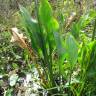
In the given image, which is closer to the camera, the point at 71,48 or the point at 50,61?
the point at 71,48

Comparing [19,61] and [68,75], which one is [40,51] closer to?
[68,75]

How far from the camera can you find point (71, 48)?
1528 millimetres

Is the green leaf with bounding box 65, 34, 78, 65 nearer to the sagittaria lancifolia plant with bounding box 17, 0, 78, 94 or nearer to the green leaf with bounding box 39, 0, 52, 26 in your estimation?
the sagittaria lancifolia plant with bounding box 17, 0, 78, 94

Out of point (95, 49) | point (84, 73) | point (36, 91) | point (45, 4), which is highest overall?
point (45, 4)

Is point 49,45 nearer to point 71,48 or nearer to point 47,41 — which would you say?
point 47,41

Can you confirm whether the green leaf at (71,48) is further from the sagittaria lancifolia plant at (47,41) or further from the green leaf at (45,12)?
the green leaf at (45,12)

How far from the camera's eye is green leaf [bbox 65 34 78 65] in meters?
1.51

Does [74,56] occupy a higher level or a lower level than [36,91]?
higher

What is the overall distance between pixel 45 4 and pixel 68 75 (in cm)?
41

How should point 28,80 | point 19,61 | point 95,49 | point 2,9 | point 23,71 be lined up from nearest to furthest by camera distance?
point 95,49 < point 28,80 < point 23,71 < point 19,61 < point 2,9

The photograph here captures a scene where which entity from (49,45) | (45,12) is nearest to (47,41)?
(49,45)

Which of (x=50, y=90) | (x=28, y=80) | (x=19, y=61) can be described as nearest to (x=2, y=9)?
(x=19, y=61)

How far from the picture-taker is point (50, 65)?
1.67m

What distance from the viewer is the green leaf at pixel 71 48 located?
1.51 meters
